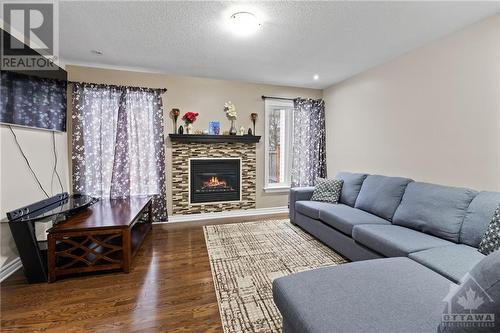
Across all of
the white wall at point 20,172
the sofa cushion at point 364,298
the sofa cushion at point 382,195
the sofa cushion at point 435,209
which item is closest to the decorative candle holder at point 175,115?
the white wall at point 20,172

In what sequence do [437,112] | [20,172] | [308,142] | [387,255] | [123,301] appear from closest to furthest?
[123,301]
[387,255]
[20,172]
[437,112]
[308,142]

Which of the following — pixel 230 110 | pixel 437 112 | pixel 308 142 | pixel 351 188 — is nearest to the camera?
pixel 437 112

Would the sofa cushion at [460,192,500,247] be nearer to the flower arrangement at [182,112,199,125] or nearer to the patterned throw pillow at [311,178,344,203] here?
the patterned throw pillow at [311,178,344,203]

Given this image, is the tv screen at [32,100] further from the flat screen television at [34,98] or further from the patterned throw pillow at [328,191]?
the patterned throw pillow at [328,191]

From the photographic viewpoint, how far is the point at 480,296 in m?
0.81

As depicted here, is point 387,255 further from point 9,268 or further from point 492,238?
point 9,268

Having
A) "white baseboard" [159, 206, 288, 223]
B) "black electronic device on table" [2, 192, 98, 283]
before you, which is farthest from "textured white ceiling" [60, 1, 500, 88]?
"white baseboard" [159, 206, 288, 223]

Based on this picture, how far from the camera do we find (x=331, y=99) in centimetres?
462

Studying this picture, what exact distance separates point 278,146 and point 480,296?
408cm

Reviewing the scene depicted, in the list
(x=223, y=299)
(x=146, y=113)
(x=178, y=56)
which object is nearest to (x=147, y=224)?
(x=146, y=113)

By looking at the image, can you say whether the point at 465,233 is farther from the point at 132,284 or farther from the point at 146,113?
the point at 146,113

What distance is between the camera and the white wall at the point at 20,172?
7.37 ft

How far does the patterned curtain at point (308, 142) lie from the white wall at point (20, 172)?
381 cm

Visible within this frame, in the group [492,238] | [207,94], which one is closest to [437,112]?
[492,238]
